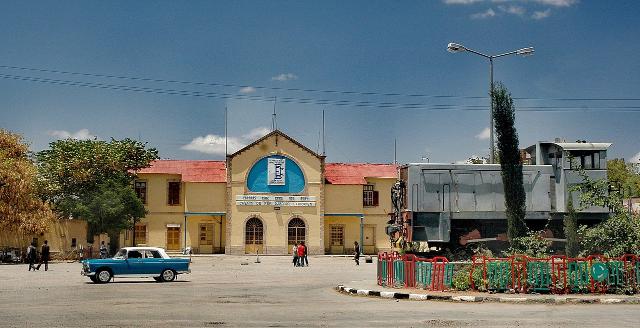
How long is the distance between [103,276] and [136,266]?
126cm

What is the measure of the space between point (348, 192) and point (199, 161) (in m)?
12.6

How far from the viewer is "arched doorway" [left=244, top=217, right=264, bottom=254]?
5684cm

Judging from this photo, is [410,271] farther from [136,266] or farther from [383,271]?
[136,266]

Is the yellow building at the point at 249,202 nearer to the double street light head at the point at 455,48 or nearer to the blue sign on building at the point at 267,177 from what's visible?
the blue sign on building at the point at 267,177

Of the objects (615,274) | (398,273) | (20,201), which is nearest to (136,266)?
(398,273)

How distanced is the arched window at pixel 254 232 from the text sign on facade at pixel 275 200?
57.5 inches

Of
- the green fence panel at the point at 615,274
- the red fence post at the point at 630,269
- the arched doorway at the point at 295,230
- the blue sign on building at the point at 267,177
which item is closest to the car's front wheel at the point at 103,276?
the green fence panel at the point at 615,274

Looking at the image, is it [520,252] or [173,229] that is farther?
[173,229]

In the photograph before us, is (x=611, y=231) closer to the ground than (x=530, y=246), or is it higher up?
higher up

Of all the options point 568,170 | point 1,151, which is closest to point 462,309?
point 568,170

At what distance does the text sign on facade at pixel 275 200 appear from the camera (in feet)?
187

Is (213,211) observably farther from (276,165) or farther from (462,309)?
(462,309)

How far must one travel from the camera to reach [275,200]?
5744 cm

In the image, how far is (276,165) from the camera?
189 feet
